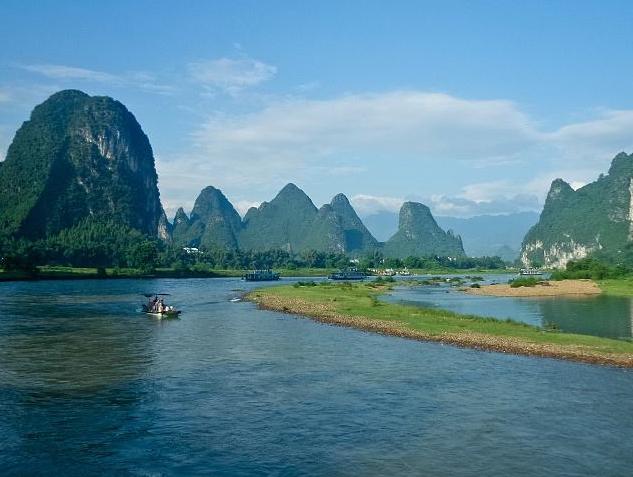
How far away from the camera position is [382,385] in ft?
75.7

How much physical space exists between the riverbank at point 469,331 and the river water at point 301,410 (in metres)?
1.75

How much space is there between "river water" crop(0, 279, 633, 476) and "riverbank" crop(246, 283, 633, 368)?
5.73ft

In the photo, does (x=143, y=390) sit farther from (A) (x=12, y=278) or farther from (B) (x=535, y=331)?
(A) (x=12, y=278)

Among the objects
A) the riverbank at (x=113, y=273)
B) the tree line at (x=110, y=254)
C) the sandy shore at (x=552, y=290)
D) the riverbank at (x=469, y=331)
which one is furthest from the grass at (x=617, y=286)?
the tree line at (x=110, y=254)

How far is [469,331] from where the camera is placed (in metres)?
36.3

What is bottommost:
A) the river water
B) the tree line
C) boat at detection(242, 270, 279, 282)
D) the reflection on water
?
the river water

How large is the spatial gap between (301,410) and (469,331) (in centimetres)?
1979

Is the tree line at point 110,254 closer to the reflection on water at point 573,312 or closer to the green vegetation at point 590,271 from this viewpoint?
the reflection on water at point 573,312

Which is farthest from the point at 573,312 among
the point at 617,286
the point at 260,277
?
the point at 260,277

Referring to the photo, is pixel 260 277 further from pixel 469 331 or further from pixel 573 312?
pixel 469 331

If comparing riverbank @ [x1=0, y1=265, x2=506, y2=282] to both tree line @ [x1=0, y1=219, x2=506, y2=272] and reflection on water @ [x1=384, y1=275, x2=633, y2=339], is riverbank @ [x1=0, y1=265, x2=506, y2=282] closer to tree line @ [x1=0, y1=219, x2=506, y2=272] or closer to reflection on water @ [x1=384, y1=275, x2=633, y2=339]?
tree line @ [x1=0, y1=219, x2=506, y2=272]

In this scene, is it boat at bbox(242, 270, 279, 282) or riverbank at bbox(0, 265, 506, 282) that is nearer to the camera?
riverbank at bbox(0, 265, 506, 282)

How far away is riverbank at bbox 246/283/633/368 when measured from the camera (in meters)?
29.1

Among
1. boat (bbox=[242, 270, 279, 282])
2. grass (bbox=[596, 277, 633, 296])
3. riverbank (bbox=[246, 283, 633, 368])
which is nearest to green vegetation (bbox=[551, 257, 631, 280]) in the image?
grass (bbox=[596, 277, 633, 296])
